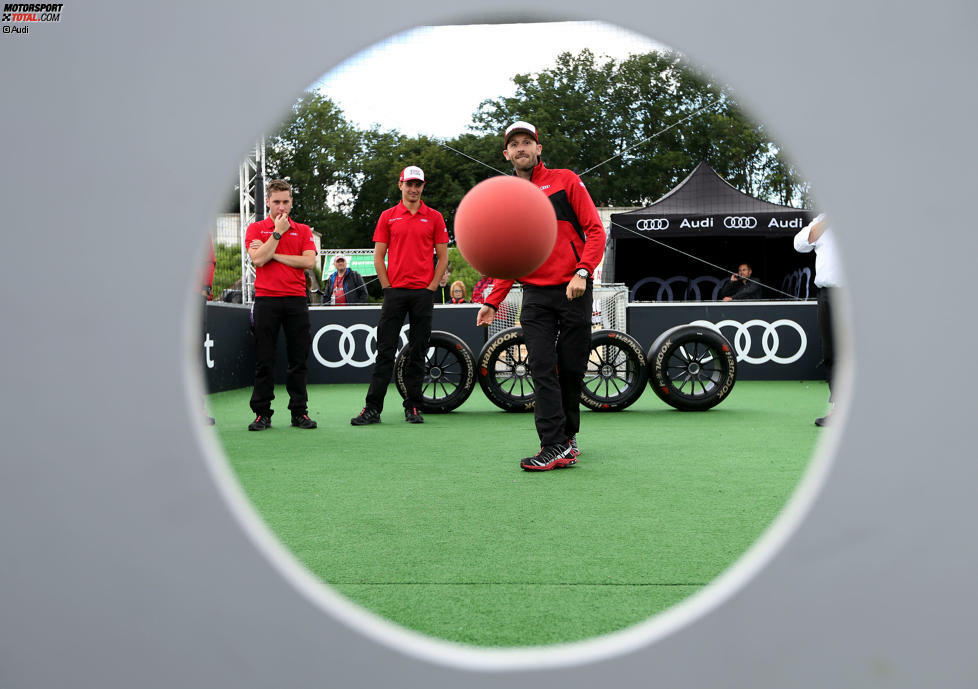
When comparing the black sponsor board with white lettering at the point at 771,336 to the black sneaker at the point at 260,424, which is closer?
the black sneaker at the point at 260,424

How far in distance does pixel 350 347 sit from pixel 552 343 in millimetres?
6840

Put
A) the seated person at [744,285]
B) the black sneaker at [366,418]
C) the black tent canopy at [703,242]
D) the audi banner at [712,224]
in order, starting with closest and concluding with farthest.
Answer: the black sneaker at [366,418] < the seated person at [744,285] < the audi banner at [712,224] < the black tent canopy at [703,242]

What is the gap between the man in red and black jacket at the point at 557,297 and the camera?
4.19m

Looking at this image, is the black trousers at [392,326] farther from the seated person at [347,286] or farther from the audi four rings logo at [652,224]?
the audi four rings logo at [652,224]

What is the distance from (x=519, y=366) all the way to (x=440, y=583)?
5.46 metres

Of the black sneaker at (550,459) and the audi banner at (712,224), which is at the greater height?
the audi banner at (712,224)

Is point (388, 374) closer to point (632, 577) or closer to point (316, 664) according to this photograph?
point (632, 577)

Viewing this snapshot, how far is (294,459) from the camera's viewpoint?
467cm

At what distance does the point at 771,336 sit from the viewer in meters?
10.6

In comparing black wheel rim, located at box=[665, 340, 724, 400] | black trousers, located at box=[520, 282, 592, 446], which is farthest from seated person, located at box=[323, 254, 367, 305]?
black trousers, located at box=[520, 282, 592, 446]

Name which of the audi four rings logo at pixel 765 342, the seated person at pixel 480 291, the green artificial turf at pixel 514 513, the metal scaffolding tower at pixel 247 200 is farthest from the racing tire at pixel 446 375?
the metal scaffolding tower at pixel 247 200

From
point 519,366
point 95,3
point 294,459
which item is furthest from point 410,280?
point 95,3

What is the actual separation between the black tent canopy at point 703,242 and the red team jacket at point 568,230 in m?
9.92

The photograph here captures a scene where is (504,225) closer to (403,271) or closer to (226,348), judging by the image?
(403,271)
